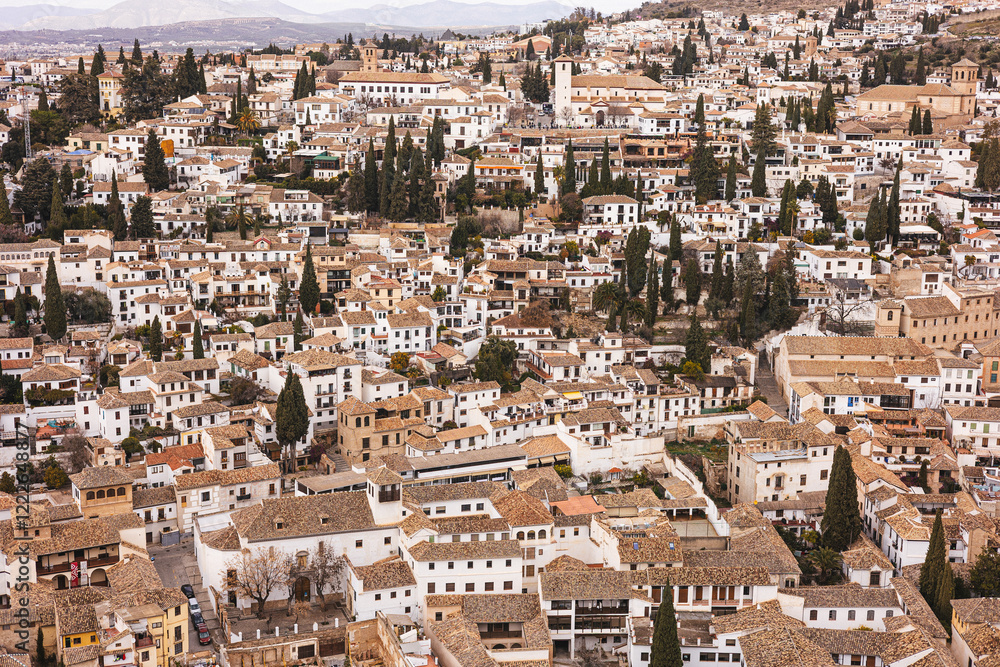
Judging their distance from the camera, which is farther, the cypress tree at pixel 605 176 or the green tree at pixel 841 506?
the cypress tree at pixel 605 176

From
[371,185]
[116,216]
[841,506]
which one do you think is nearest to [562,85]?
[371,185]

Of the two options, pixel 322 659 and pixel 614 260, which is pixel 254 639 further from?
pixel 614 260

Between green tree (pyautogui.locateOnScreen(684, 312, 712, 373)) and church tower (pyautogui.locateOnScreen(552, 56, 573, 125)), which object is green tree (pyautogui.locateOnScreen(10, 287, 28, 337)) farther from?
church tower (pyautogui.locateOnScreen(552, 56, 573, 125))

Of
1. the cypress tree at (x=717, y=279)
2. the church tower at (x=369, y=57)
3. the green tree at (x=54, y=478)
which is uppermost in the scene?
the church tower at (x=369, y=57)

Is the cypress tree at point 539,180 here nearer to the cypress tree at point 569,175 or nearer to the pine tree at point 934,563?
the cypress tree at point 569,175

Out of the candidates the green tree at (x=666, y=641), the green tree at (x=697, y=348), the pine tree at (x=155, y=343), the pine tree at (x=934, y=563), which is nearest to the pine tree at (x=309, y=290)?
the pine tree at (x=155, y=343)

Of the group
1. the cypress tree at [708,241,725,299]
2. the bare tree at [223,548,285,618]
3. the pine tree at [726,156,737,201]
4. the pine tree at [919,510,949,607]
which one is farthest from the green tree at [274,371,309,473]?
the pine tree at [726,156,737,201]

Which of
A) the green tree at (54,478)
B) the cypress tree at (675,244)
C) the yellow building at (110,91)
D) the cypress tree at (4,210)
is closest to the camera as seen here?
the green tree at (54,478)
